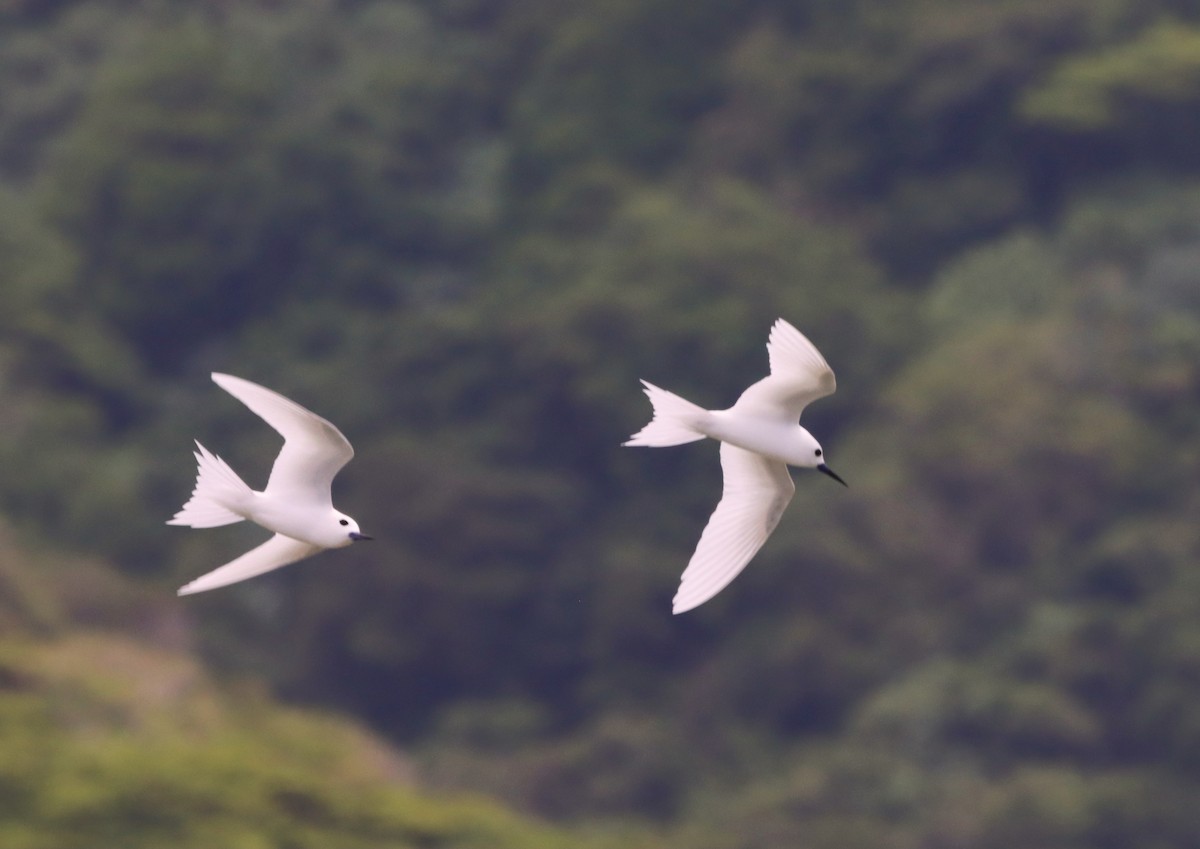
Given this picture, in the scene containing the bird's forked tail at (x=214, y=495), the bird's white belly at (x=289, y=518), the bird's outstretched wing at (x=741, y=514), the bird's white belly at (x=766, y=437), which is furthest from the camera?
the bird's outstretched wing at (x=741, y=514)

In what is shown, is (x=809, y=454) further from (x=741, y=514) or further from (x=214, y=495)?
(x=214, y=495)

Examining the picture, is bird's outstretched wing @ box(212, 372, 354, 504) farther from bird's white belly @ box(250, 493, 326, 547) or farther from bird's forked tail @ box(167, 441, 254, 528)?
bird's forked tail @ box(167, 441, 254, 528)

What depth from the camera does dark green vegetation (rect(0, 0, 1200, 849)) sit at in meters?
32.5

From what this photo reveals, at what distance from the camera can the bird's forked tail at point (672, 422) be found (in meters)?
11.3

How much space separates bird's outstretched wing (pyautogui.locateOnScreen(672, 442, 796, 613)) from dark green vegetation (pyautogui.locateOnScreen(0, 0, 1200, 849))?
11335 millimetres

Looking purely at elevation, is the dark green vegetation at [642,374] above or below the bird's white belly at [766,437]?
above

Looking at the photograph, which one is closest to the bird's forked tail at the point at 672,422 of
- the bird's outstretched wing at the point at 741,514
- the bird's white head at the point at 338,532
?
the bird's outstretched wing at the point at 741,514

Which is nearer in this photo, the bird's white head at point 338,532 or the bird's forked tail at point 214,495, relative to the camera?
the bird's forked tail at point 214,495

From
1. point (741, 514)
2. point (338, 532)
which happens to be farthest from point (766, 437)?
point (338, 532)

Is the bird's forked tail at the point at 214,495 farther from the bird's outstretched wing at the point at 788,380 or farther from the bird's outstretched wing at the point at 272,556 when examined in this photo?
the bird's outstretched wing at the point at 788,380

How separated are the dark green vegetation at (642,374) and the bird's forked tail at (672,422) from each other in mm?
12413

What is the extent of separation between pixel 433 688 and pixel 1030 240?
10790mm

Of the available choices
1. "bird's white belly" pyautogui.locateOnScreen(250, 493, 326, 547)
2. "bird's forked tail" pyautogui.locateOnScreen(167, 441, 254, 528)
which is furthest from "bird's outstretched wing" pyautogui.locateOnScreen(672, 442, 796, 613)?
"bird's forked tail" pyautogui.locateOnScreen(167, 441, 254, 528)

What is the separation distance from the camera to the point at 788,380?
11.5 metres
